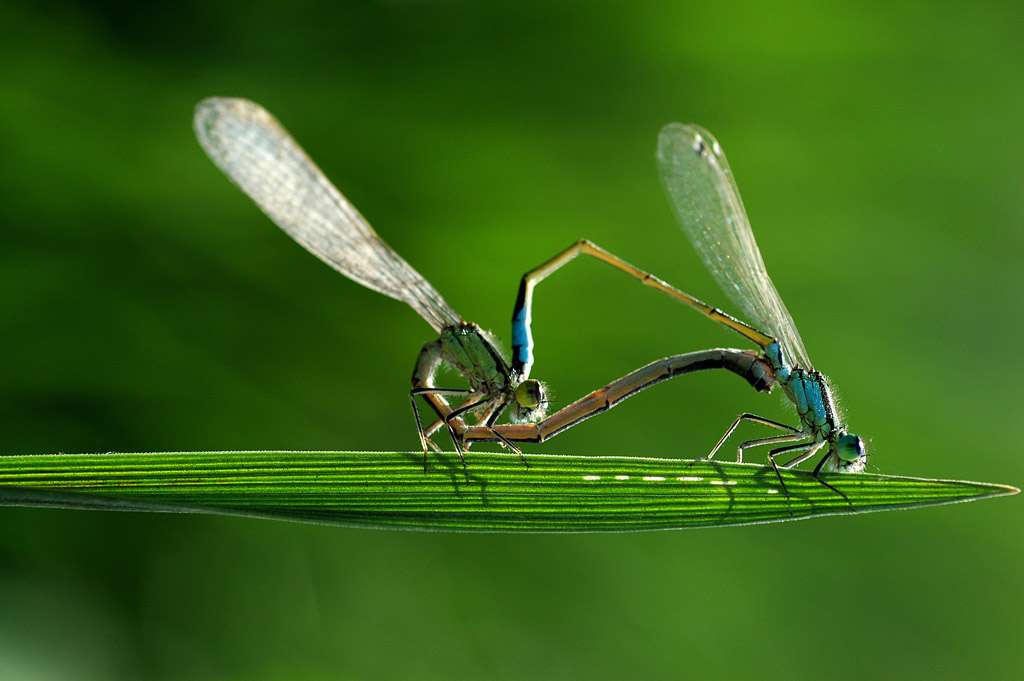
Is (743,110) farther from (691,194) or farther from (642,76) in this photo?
(691,194)

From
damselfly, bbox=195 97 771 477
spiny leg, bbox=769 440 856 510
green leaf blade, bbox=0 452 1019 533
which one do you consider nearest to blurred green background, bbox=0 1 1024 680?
spiny leg, bbox=769 440 856 510

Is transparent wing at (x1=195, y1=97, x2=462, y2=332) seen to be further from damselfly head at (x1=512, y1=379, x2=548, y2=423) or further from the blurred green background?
the blurred green background

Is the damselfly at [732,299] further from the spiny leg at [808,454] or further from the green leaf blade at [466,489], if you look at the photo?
the green leaf blade at [466,489]

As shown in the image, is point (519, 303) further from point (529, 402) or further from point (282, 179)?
point (282, 179)

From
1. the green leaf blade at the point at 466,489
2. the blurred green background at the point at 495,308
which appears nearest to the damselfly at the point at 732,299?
the green leaf blade at the point at 466,489

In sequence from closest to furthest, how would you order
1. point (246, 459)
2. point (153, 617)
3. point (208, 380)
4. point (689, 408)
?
point (246, 459) → point (153, 617) → point (208, 380) → point (689, 408)

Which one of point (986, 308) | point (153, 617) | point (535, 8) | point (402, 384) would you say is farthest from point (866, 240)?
point (153, 617)
